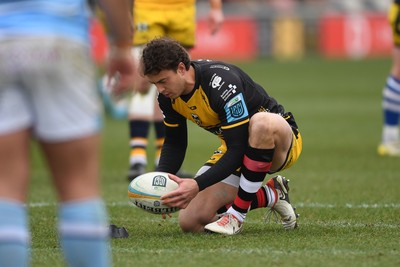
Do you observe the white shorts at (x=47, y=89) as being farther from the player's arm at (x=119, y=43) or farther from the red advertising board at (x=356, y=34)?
the red advertising board at (x=356, y=34)

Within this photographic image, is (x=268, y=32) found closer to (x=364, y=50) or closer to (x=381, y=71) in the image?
(x=364, y=50)

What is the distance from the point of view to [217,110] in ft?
17.3

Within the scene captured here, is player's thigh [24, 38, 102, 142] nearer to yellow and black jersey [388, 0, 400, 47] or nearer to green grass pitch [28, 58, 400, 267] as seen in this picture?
green grass pitch [28, 58, 400, 267]

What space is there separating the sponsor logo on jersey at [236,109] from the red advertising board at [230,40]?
70.8 ft

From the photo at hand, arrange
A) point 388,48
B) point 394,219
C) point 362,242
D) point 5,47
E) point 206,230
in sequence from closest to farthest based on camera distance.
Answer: point 5,47, point 362,242, point 206,230, point 394,219, point 388,48

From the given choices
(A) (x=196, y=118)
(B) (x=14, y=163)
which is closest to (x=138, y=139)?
(A) (x=196, y=118)

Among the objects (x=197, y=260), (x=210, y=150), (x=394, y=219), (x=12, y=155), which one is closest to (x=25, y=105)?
(x=12, y=155)

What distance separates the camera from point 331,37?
29.0 metres

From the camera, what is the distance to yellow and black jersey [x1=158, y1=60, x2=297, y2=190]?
17.1 feet

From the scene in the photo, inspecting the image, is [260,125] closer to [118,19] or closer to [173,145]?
[173,145]

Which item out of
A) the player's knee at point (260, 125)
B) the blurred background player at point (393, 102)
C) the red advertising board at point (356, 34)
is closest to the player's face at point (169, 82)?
the player's knee at point (260, 125)

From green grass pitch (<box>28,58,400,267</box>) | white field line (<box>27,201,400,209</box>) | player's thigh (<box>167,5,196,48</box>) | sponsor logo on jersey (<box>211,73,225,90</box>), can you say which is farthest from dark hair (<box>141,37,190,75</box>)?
player's thigh (<box>167,5,196,48</box>)

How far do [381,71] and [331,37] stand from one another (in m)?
6.73

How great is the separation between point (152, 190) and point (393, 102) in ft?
17.6
